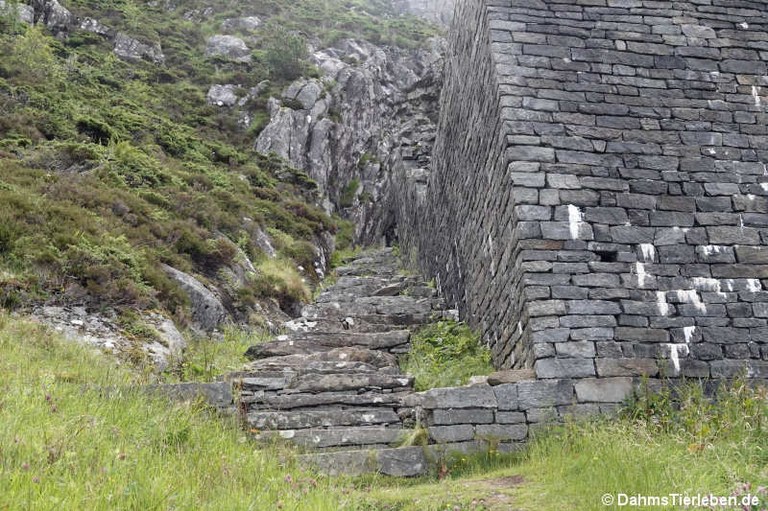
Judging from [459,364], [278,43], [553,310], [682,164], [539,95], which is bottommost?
[459,364]

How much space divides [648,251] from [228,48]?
29.3m

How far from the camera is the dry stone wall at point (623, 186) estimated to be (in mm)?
5988

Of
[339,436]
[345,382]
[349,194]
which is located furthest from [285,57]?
[339,436]

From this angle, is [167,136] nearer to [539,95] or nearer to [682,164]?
[539,95]

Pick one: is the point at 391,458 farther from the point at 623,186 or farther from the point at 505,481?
the point at 623,186

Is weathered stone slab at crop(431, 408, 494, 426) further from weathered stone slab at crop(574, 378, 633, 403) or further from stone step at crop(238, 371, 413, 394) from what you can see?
stone step at crop(238, 371, 413, 394)

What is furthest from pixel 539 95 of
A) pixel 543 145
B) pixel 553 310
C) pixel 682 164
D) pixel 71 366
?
pixel 71 366

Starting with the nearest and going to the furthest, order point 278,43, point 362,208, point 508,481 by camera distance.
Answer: point 508,481
point 362,208
point 278,43

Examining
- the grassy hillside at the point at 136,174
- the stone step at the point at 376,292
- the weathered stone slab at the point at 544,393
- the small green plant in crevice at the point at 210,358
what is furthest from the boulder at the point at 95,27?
the weathered stone slab at the point at 544,393

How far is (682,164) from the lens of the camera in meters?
6.88

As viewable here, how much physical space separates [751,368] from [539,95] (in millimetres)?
3726

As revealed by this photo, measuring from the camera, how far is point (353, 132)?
27.2 m

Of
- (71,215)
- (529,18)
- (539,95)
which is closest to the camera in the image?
(539,95)

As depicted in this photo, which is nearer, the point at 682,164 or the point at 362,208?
the point at 682,164
